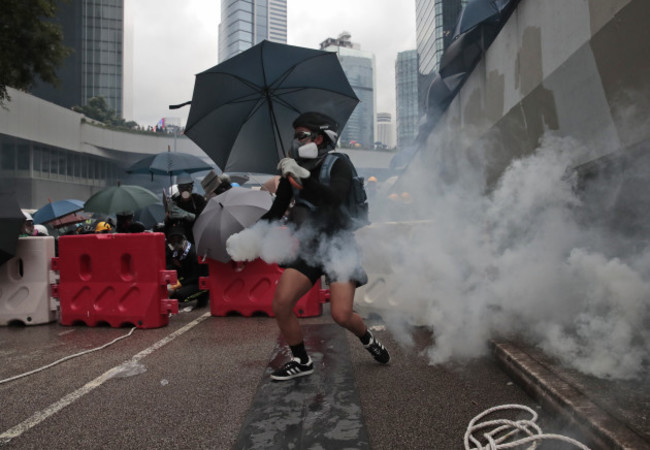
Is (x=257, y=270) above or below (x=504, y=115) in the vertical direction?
below

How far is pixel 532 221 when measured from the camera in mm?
4125

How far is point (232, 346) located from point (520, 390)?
106 inches

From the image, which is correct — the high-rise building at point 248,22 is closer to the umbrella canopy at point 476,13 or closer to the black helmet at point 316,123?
the umbrella canopy at point 476,13

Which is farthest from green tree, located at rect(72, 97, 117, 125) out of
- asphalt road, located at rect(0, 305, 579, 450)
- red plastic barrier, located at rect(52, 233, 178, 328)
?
asphalt road, located at rect(0, 305, 579, 450)

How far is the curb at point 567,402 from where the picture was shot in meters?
2.20

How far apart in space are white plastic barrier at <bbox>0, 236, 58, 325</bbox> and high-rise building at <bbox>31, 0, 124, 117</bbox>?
6039 centimetres

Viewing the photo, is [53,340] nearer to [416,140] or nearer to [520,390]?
[520,390]

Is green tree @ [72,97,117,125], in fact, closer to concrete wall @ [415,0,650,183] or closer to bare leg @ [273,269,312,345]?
concrete wall @ [415,0,650,183]

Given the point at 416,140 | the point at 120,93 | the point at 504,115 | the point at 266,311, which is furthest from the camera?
the point at 120,93

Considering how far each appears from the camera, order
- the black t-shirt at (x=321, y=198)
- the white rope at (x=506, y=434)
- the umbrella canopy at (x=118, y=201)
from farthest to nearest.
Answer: the umbrella canopy at (x=118, y=201), the black t-shirt at (x=321, y=198), the white rope at (x=506, y=434)

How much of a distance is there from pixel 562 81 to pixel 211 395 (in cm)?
479

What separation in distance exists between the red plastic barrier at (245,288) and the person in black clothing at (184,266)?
112 cm

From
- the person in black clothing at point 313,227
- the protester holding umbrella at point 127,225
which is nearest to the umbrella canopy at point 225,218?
the person in black clothing at point 313,227

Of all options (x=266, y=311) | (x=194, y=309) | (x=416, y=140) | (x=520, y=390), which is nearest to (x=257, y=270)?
(x=266, y=311)
